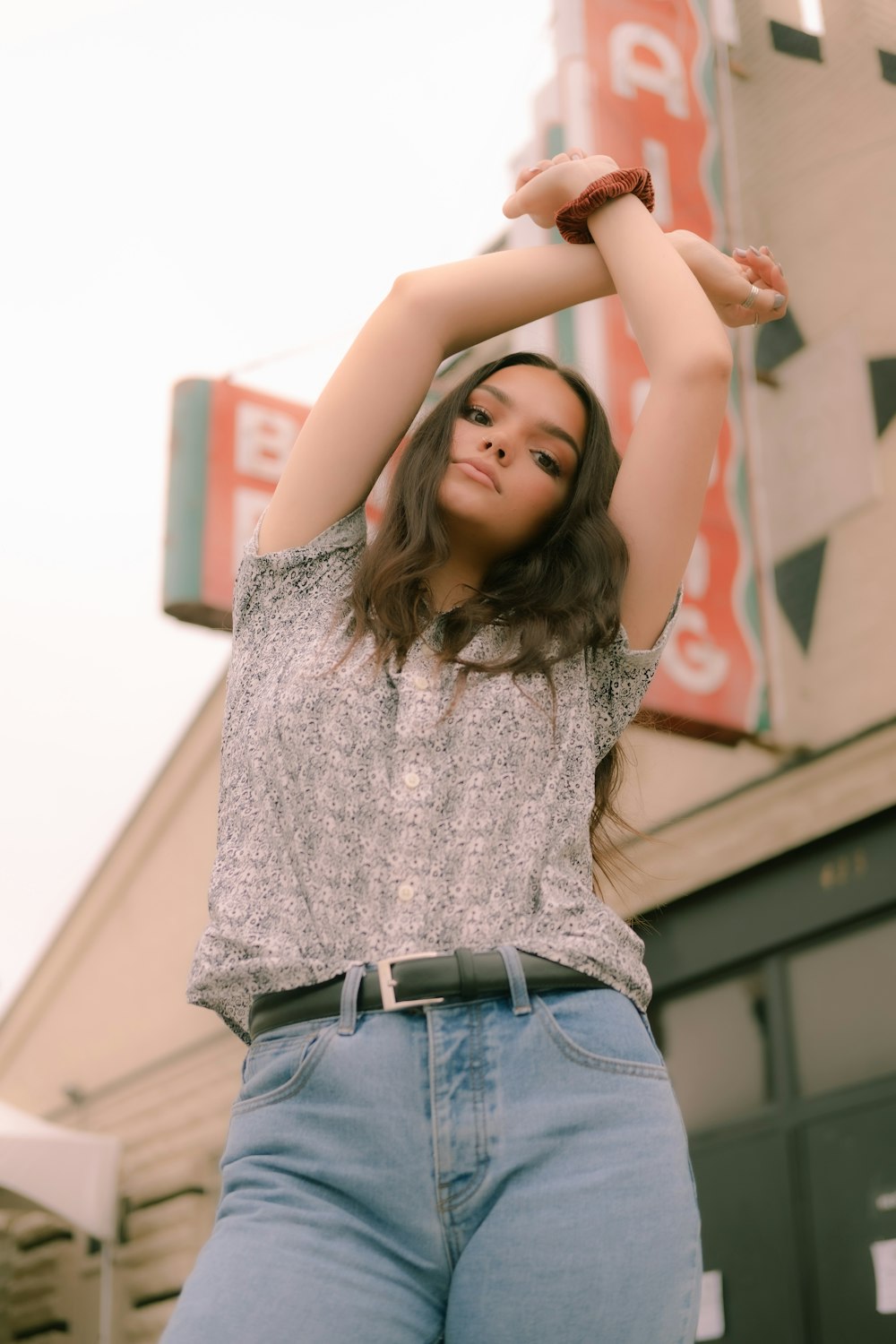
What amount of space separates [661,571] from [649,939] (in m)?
3.89

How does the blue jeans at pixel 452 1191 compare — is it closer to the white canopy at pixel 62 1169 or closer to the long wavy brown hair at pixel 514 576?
the long wavy brown hair at pixel 514 576

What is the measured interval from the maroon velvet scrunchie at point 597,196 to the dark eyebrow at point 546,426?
193 mm

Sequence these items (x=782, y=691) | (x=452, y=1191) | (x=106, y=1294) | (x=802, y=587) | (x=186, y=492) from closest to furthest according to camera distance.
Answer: (x=452, y=1191) → (x=782, y=691) → (x=802, y=587) → (x=186, y=492) → (x=106, y=1294)

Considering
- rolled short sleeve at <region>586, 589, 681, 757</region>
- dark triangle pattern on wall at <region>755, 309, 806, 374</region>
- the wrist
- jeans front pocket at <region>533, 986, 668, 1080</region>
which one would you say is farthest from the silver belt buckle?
dark triangle pattern on wall at <region>755, 309, 806, 374</region>

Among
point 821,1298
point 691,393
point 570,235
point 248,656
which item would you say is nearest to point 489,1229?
point 248,656

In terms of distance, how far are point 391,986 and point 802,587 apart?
4.27 metres

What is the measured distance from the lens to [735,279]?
5.72ft

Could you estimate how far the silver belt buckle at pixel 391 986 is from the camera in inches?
47.2

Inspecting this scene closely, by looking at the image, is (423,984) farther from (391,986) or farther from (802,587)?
(802,587)

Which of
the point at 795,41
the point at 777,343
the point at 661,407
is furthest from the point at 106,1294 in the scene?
the point at 661,407

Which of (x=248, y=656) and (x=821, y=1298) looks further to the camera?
(x=821, y=1298)

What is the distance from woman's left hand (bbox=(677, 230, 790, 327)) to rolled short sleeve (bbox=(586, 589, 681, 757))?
1.48 ft

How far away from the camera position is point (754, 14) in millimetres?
6465

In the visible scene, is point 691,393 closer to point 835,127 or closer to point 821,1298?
point 821,1298
